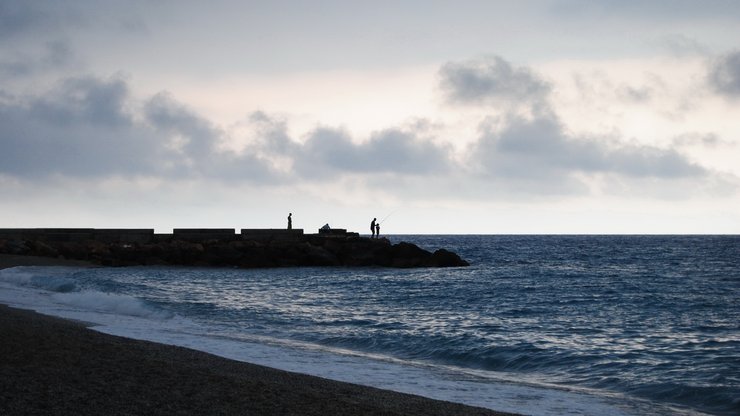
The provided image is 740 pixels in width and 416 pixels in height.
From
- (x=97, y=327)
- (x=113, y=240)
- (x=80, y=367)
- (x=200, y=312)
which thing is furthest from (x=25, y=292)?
(x=113, y=240)

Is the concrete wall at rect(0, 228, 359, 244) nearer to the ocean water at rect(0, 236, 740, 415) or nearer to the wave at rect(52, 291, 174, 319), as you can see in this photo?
the ocean water at rect(0, 236, 740, 415)

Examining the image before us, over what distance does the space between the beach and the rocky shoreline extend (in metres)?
33.1

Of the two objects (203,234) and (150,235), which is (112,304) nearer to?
(150,235)

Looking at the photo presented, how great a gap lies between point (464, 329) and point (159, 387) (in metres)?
10.5

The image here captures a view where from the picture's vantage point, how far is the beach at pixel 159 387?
26.9ft

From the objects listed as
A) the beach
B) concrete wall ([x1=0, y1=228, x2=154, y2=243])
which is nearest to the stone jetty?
concrete wall ([x1=0, y1=228, x2=154, y2=243])

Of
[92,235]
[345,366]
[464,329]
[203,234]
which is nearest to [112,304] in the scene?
[464,329]

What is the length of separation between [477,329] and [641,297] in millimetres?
11674

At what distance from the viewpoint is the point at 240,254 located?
46.4 m

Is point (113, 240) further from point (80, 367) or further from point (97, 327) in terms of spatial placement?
point (80, 367)

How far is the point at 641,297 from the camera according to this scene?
2769 centimetres

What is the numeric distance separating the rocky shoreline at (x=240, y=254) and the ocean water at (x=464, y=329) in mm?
9809

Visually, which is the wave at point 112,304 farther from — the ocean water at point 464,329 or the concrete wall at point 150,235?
the concrete wall at point 150,235

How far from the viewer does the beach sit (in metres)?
8.20
